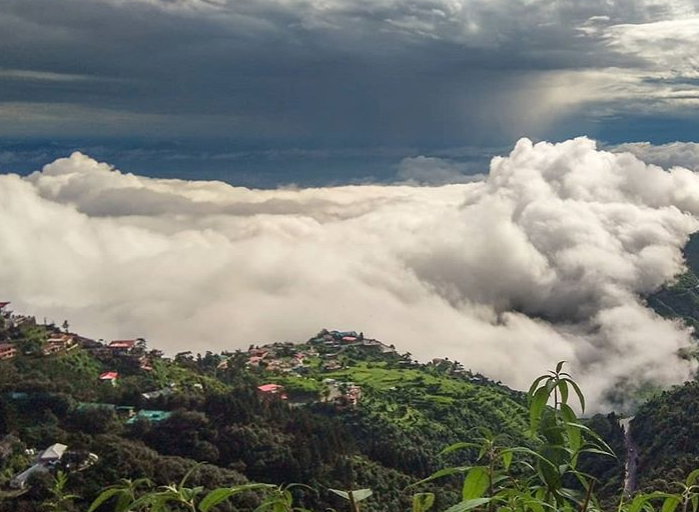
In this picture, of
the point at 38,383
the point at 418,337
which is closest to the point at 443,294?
the point at 418,337

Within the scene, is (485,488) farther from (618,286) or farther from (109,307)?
(618,286)

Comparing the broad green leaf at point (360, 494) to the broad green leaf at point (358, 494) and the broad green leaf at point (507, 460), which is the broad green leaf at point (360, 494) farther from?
the broad green leaf at point (507, 460)

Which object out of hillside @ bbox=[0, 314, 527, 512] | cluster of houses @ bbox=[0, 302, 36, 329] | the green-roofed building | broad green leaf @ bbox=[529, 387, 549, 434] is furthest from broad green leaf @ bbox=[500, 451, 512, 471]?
cluster of houses @ bbox=[0, 302, 36, 329]

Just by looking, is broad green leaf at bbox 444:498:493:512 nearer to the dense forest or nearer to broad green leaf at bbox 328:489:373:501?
broad green leaf at bbox 328:489:373:501

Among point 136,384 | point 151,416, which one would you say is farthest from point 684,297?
point 151,416

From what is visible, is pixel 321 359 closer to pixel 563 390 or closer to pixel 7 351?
pixel 7 351

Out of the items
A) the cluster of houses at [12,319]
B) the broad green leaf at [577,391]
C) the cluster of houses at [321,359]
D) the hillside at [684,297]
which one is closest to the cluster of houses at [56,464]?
the cluster of houses at [321,359]
